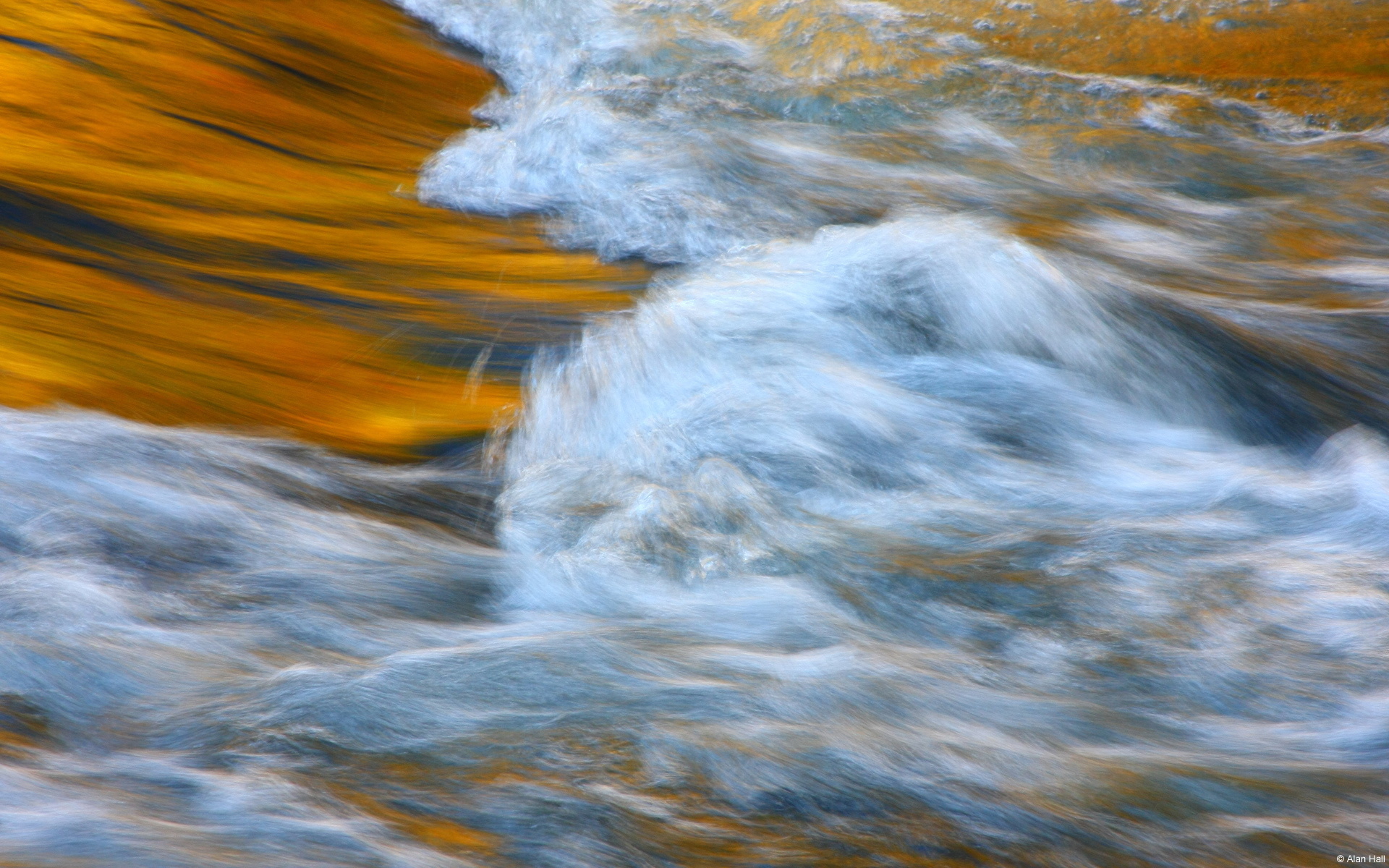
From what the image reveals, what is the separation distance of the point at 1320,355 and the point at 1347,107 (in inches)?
83.0

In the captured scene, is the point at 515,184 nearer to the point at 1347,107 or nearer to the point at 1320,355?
the point at 1320,355

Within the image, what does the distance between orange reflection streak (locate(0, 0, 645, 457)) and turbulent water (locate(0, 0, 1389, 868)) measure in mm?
211

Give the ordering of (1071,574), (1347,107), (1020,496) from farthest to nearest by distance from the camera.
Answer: (1347,107)
(1020,496)
(1071,574)

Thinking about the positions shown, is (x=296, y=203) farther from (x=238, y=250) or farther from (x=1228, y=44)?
(x=1228, y=44)

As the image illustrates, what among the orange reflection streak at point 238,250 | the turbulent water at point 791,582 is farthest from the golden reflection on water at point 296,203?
the turbulent water at point 791,582

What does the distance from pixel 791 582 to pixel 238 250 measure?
2.18m

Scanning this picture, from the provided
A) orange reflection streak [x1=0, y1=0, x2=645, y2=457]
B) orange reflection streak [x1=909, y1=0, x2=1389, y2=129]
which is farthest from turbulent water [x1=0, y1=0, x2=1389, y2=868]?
orange reflection streak [x1=909, y1=0, x2=1389, y2=129]

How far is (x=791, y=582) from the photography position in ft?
6.64

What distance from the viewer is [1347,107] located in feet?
14.1

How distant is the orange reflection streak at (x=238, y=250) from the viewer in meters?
2.59

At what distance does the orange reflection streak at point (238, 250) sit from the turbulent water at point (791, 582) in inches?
8.3

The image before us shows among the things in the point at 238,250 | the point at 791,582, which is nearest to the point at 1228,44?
the point at 791,582

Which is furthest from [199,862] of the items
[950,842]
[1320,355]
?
[1320,355]

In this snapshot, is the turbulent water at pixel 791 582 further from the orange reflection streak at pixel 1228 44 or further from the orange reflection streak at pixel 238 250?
the orange reflection streak at pixel 1228 44
